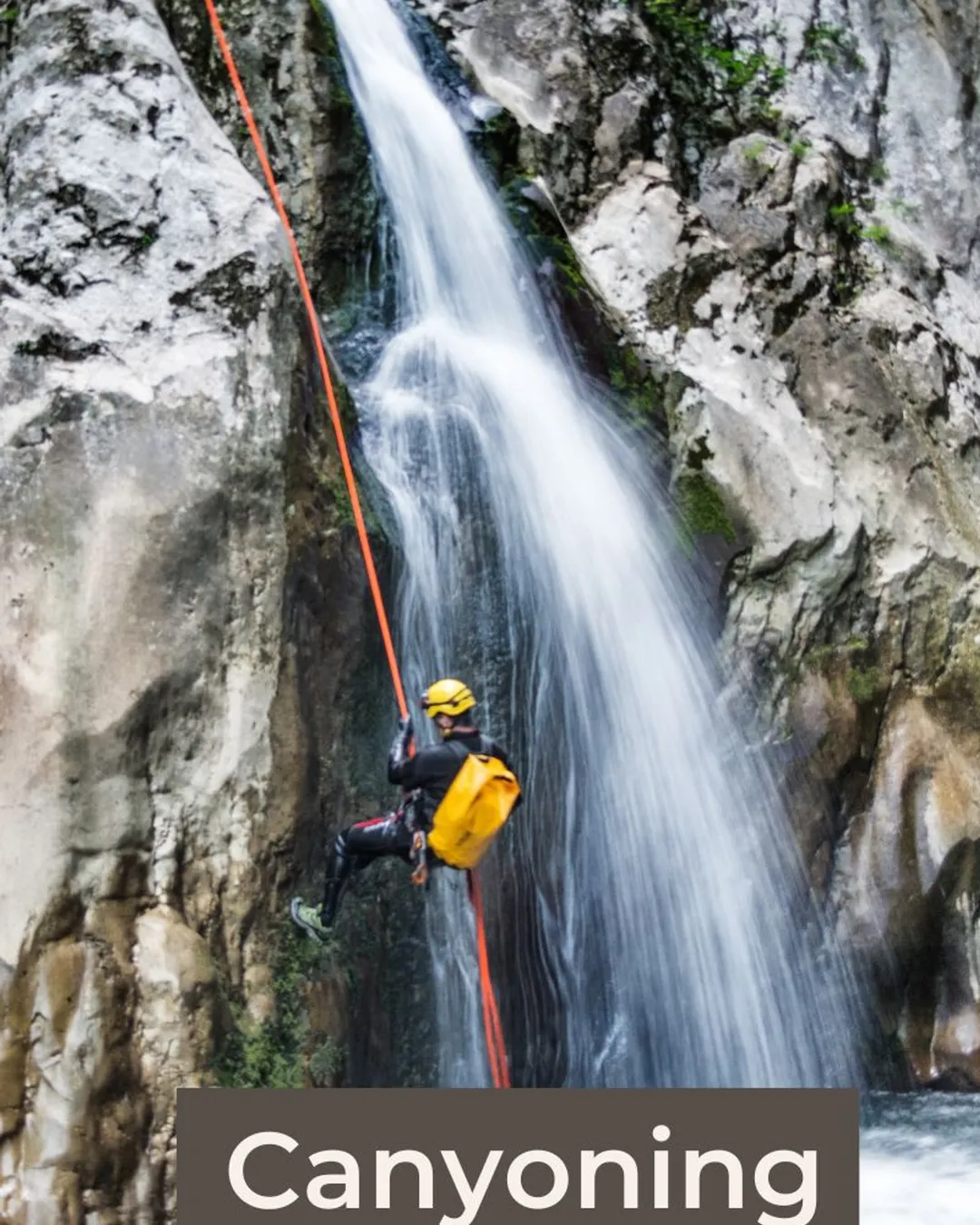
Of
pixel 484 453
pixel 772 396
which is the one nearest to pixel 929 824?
pixel 772 396

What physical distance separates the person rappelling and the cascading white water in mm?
909

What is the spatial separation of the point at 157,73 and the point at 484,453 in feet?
9.19

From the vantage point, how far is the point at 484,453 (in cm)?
769

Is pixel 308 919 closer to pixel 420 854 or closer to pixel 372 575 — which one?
pixel 420 854

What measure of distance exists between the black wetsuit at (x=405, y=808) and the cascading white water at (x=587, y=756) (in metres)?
0.87

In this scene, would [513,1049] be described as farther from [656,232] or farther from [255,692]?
[656,232]

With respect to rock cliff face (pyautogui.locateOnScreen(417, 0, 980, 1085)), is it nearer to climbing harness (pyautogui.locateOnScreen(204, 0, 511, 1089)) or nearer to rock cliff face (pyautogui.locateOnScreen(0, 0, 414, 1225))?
climbing harness (pyautogui.locateOnScreen(204, 0, 511, 1089))

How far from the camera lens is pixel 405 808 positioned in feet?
19.0

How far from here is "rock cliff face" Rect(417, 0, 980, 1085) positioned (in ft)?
27.0

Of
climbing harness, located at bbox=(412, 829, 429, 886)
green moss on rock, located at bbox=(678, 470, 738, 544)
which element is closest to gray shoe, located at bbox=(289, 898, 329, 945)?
climbing harness, located at bbox=(412, 829, 429, 886)

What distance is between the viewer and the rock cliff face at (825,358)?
8219 millimetres

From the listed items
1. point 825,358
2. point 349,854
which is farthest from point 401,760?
point 825,358

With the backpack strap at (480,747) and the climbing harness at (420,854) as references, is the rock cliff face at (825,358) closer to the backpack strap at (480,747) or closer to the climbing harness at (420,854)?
the backpack strap at (480,747)

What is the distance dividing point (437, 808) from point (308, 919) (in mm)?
872
